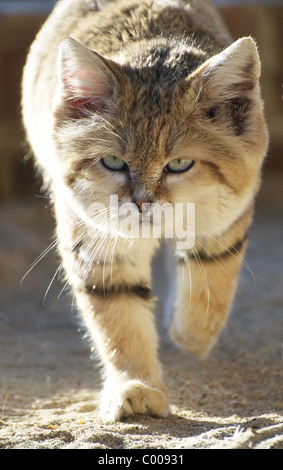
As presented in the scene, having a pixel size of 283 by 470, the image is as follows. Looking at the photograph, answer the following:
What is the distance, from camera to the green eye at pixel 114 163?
2430 millimetres

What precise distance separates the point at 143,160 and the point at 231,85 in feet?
1.53

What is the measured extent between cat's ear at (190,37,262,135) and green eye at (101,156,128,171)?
0.36m

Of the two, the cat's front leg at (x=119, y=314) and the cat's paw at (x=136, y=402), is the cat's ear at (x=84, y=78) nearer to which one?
the cat's front leg at (x=119, y=314)

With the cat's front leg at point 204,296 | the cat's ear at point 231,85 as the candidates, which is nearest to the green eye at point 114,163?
the cat's ear at point 231,85

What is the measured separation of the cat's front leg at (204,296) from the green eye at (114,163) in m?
0.71

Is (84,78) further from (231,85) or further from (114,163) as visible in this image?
(231,85)

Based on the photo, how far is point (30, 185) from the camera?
5.98 m

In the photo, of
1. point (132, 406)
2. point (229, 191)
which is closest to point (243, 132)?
point (229, 191)

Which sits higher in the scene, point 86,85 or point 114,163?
point 86,85

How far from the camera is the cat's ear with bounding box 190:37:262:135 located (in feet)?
7.78

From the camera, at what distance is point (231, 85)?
2486mm

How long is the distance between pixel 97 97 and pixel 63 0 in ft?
5.08

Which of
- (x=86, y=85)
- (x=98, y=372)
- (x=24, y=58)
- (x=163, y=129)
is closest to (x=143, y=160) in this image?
(x=163, y=129)
